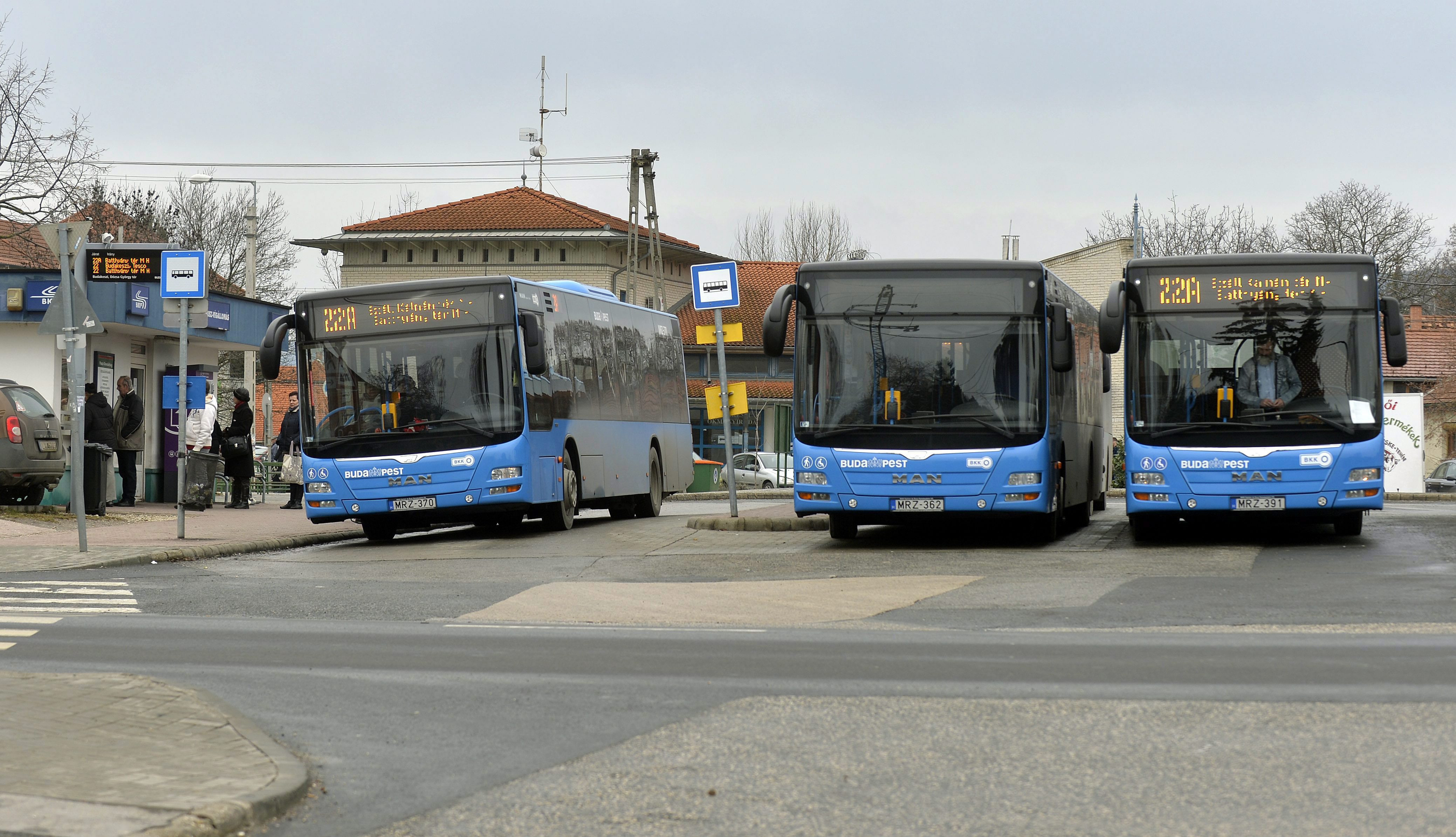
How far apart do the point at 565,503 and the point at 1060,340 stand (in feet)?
22.5

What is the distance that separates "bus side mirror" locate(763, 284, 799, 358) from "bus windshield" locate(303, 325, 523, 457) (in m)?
3.87

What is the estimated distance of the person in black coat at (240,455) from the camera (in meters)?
27.1

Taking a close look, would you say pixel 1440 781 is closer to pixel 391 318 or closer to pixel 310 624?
pixel 310 624

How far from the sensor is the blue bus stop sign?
20.0 m

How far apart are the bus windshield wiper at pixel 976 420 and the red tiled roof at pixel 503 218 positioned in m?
54.0

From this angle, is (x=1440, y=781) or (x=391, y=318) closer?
(x=1440, y=781)

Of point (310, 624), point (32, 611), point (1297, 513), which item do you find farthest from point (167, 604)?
point (1297, 513)

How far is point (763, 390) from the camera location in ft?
218

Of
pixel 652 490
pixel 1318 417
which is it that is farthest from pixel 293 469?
pixel 1318 417

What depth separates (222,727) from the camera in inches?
280

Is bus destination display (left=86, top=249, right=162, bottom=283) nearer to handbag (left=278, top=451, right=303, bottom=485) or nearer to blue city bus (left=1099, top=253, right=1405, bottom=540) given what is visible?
handbag (left=278, top=451, right=303, bottom=485)

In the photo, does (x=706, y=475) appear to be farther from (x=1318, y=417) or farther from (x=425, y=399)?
(x=1318, y=417)

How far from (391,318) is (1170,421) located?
873 cm

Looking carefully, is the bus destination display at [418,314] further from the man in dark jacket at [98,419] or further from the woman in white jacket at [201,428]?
the woman in white jacket at [201,428]
